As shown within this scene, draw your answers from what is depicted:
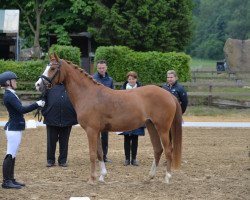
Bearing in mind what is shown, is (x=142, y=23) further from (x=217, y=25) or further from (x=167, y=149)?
(x=217, y=25)

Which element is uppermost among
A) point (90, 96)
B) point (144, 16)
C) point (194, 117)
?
point (144, 16)

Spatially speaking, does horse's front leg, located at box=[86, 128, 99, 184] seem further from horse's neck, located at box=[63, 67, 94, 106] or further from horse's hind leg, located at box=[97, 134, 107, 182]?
horse's neck, located at box=[63, 67, 94, 106]

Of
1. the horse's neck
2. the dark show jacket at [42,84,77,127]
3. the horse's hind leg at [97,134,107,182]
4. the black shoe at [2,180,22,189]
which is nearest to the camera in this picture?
the black shoe at [2,180,22,189]

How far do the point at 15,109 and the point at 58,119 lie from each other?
206 centimetres

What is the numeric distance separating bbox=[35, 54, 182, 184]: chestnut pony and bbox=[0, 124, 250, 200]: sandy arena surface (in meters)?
0.42

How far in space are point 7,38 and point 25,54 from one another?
3.22 metres

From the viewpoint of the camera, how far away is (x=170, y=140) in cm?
1038

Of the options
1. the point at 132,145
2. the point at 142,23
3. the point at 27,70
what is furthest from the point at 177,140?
the point at 142,23

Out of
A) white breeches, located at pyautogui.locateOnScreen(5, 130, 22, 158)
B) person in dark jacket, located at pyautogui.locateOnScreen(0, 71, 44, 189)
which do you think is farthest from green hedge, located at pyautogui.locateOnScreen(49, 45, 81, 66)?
white breeches, located at pyautogui.locateOnScreen(5, 130, 22, 158)

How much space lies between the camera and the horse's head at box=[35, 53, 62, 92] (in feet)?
29.9

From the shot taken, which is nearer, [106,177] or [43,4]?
[106,177]

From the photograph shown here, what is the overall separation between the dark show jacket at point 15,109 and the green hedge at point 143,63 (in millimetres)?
14129

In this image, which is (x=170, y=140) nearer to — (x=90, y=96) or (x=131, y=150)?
(x=131, y=150)

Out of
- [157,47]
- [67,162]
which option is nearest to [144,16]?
[157,47]
